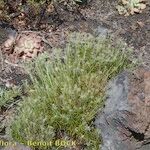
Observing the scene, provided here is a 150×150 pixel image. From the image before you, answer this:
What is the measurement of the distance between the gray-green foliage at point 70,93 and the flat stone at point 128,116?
0.38 ft

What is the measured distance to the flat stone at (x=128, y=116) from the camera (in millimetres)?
3971

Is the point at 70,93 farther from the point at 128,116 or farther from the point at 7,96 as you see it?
the point at 7,96

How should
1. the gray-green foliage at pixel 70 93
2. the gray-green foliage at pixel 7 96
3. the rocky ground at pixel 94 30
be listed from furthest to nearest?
the rocky ground at pixel 94 30 → the gray-green foliage at pixel 7 96 → the gray-green foliage at pixel 70 93

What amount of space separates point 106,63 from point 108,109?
1.94ft

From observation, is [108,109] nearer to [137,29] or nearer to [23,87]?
[23,87]

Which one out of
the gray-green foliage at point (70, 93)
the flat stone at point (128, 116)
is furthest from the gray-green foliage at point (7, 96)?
the flat stone at point (128, 116)

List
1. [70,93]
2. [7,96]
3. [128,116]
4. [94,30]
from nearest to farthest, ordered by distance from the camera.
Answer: [128,116]
[70,93]
[7,96]
[94,30]

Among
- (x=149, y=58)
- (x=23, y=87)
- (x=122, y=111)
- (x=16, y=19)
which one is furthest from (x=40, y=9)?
(x=122, y=111)

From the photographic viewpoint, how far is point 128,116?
397 cm

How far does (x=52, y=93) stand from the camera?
4.18 metres

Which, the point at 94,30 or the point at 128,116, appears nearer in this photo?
the point at 128,116

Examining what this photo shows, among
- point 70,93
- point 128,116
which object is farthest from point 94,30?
point 128,116

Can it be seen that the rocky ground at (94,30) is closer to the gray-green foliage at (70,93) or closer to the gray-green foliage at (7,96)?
the gray-green foliage at (7,96)

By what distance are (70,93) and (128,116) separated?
0.64 metres
